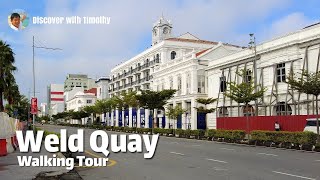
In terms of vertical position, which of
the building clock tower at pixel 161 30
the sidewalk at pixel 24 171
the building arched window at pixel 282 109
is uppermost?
the building clock tower at pixel 161 30

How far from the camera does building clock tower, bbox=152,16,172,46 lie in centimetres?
8756

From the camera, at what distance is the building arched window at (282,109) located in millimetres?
40219

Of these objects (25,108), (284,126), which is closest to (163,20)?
(25,108)

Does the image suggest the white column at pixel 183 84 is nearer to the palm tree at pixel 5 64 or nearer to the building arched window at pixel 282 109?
the building arched window at pixel 282 109

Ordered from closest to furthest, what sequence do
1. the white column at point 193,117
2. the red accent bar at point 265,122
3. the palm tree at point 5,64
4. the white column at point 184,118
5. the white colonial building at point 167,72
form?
the red accent bar at point 265,122 < the palm tree at point 5,64 < the white column at point 193,117 < the white colonial building at point 167,72 < the white column at point 184,118

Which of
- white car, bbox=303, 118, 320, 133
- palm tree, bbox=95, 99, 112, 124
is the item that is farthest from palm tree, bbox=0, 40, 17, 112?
palm tree, bbox=95, 99, 112, 124

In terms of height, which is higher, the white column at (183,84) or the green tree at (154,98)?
the white column at (183,84)

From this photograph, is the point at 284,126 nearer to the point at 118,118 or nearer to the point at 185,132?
the point at 185,132

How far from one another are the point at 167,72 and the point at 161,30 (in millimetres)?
22131

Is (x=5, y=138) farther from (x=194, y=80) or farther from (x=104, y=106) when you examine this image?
(x=104, y=106)

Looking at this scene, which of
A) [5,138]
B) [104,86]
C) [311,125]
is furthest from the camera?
[104,86]

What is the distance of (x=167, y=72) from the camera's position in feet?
222

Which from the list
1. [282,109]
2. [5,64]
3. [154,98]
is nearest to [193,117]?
[154,98]

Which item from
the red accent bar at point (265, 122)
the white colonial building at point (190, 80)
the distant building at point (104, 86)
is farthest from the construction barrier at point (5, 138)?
the distant building at point (104, 86)
